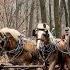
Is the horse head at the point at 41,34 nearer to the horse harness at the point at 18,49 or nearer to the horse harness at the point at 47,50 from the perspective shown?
the horse harness at the point at 47,50

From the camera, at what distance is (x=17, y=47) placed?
31.4ft

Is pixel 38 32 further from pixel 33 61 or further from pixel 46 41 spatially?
pixel 33 61

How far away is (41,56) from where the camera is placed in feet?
30.6

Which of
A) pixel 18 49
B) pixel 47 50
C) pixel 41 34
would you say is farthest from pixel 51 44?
pixel 18 49

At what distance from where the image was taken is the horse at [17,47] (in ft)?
31.2

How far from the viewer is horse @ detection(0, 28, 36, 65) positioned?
31.2 ft

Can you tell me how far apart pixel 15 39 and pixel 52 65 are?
4.26 ft

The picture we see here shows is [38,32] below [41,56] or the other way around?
the other way around

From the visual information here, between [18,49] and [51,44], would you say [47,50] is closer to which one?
[51,44]

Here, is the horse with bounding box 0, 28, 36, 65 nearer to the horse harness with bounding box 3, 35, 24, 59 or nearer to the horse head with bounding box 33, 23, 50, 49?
the horse harness with bounding box 3, 35, 24, 59

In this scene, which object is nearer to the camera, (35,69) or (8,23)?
(35,69)

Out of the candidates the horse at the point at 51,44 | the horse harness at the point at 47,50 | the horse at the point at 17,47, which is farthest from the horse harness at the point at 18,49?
the horse harness at the point at 47,50

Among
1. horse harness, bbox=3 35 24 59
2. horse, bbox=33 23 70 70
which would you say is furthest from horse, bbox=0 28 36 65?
horse, bbox=33 23 70 70

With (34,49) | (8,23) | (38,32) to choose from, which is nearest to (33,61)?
(34,49)
